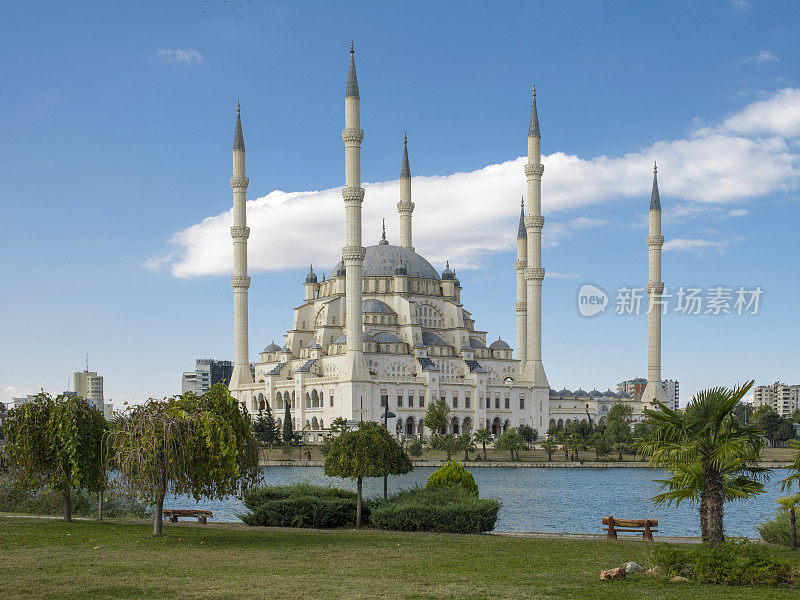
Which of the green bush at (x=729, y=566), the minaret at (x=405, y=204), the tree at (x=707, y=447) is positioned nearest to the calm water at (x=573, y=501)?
the tree at (x=707, y=447)

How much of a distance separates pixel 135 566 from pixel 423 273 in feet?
281

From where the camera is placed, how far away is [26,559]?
1642cm

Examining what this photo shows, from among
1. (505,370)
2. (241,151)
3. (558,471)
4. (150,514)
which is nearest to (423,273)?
(505,370)

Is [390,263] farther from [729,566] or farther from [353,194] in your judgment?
[729,566]

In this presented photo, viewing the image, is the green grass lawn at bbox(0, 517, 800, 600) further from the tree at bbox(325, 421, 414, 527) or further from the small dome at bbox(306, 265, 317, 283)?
the small dome at bbox(306, 265, 317, 283)

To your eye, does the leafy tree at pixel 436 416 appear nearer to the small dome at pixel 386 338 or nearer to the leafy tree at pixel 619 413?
the small dome at pixel 386 338

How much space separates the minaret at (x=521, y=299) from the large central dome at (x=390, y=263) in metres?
9.38

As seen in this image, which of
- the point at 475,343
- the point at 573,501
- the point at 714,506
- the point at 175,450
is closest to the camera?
the point at 714,506

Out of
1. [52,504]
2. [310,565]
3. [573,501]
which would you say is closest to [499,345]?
[573,501]

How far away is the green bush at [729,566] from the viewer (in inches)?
559

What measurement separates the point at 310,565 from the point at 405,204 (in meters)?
88.4

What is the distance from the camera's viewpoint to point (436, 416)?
81375mm

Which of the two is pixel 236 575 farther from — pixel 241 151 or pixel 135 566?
pixel 241 151

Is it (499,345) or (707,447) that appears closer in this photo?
(707,447)
